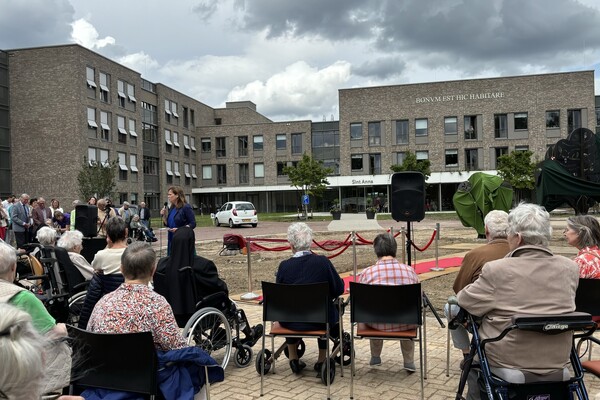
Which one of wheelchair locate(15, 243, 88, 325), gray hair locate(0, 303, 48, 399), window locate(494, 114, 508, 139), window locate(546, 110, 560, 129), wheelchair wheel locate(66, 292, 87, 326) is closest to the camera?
gray hair locate(0, 303, 48, 399)

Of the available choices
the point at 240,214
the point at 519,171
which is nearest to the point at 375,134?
the point at 519,171

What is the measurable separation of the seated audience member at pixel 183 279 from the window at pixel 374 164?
51.3m

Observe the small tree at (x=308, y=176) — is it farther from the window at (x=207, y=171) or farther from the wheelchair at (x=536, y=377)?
the wheelchair at (x=536, y=377)

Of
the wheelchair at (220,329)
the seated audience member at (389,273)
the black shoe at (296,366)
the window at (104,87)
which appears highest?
the window at (104,87)

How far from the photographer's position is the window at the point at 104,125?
147 feet

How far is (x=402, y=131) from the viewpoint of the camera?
180 feet

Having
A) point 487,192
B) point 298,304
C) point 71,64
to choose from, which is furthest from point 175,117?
point 298,304

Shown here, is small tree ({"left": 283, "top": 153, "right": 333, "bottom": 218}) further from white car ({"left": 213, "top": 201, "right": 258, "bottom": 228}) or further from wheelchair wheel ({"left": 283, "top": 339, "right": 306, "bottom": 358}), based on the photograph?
wheelchair wheel ({"left": 283, "top": 339, "right": 306, "bottom": 358})

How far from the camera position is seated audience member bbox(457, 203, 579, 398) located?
2920mm

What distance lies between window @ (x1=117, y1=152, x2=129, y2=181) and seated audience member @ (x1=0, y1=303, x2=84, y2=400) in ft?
159

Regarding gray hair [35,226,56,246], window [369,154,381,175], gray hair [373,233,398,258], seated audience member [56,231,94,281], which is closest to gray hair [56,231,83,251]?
seated audience member [56,231,94,281]

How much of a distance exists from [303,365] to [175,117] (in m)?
56.8

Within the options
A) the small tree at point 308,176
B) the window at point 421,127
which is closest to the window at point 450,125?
the window at point 421,127

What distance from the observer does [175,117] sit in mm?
58688
